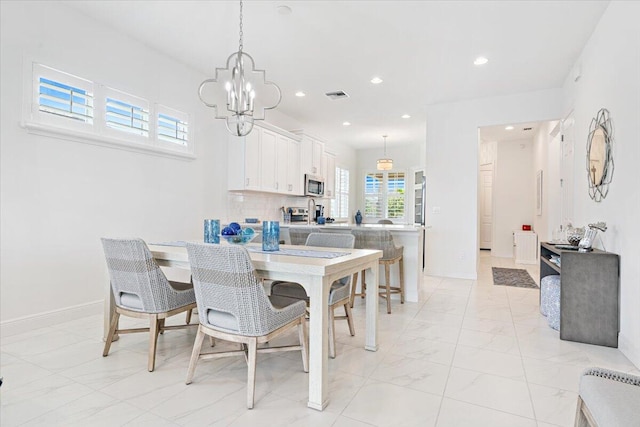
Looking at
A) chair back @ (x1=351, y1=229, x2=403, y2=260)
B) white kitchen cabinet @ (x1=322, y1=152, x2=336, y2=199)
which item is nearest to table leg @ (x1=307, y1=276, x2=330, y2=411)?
chair back @ (x1=351, y1=229, x2=403, y2=260)

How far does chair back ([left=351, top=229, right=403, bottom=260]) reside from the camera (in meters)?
3.63

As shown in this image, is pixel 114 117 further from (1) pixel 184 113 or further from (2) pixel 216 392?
(2) pixel 216 392

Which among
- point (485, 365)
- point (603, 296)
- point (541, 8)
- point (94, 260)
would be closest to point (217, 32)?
point (94, 260)

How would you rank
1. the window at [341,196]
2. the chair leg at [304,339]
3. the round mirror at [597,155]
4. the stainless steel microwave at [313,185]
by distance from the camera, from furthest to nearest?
the window at [341,196], the stainless steel microwave at [313,185], the round mirror at [597,155], the chair leg at [304,339]

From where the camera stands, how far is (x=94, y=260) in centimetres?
344

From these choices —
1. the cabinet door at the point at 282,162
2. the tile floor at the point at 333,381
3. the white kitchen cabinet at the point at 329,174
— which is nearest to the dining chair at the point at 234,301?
the tile floor at the point at 333,381

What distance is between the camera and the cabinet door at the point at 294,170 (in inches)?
239

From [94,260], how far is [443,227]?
492 centimetres

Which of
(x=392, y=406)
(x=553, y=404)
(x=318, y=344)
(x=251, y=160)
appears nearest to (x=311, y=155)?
(x=251, y=160)

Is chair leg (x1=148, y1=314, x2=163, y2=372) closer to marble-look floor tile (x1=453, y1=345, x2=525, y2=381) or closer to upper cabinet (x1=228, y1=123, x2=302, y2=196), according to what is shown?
marble-look floor tile (x1=453, y1=345, x2=525, y2=381)

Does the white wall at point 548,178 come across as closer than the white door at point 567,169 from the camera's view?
No

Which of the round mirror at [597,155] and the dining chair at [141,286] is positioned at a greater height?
the round mirror at [597,155]

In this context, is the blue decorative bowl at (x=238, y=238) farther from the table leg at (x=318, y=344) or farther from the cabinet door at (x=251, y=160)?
the cabinet door at (x=251, y=160)

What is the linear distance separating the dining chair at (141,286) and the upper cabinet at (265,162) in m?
2.77
